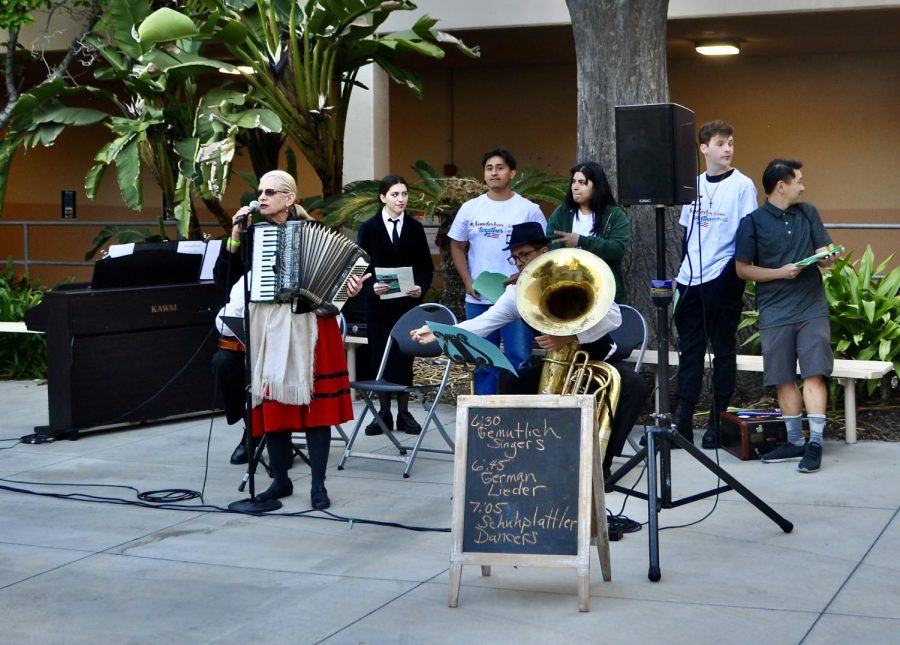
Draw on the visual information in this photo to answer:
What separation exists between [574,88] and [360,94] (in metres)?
4.48

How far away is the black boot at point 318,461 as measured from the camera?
6.66 metres

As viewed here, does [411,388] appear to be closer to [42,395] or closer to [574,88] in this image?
[42,395]

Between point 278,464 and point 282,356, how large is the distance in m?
0.70

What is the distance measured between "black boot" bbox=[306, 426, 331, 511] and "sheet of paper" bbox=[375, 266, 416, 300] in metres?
1.78

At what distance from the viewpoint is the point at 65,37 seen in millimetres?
14539

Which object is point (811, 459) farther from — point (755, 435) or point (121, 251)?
point (121, 251)

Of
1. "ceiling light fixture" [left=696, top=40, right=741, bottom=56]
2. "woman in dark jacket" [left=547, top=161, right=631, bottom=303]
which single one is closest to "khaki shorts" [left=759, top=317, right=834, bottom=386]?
"woman in dark jacket" [left=547, top=161, right=631, bottom=303]

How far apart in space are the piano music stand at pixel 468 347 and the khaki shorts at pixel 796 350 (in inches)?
77.1

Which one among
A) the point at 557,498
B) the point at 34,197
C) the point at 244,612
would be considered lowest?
the point at 244,612

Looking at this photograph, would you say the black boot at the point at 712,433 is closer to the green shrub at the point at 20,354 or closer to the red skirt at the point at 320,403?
the red skirt at the point at 320,403

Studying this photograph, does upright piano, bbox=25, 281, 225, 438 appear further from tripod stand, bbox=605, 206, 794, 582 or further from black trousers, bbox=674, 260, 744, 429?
tripod stand, bbox=605, 206, 794, 582

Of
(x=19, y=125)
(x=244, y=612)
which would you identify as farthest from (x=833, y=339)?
(x=19, y=125)

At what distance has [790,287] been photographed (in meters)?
7.31

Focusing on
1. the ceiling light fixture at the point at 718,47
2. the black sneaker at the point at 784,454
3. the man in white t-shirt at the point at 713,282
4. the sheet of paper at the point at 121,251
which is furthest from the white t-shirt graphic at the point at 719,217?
the ceiling light fixture at the point at 718,47
